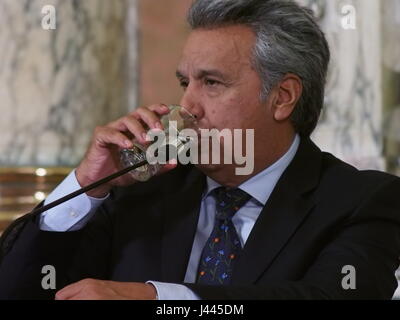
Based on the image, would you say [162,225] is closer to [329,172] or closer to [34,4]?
[329,172]

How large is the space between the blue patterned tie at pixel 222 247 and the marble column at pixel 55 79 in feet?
4.90

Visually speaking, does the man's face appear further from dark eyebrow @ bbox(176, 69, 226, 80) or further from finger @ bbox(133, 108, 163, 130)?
finger @ bbox(133, 108, 163, 130)

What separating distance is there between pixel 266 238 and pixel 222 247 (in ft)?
0.39

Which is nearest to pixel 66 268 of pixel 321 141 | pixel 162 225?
pixel 162 225

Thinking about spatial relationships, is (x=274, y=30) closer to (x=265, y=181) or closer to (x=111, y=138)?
(x=265, y=181)

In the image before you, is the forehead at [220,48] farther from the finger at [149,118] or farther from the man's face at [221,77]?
the finger at [149,118]

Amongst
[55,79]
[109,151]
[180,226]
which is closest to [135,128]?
[109,151]

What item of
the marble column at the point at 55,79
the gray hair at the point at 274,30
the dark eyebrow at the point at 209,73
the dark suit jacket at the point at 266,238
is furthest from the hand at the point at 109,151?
the marble column at the point at 55,79

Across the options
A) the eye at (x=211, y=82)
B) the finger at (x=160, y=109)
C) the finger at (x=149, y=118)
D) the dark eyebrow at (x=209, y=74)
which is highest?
the dark eyebrow at (x=209, y=74)

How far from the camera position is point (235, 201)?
198 cm

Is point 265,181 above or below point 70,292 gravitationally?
above

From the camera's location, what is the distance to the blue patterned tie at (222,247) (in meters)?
1.83

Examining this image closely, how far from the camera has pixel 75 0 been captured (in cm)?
342

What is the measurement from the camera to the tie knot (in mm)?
1938
